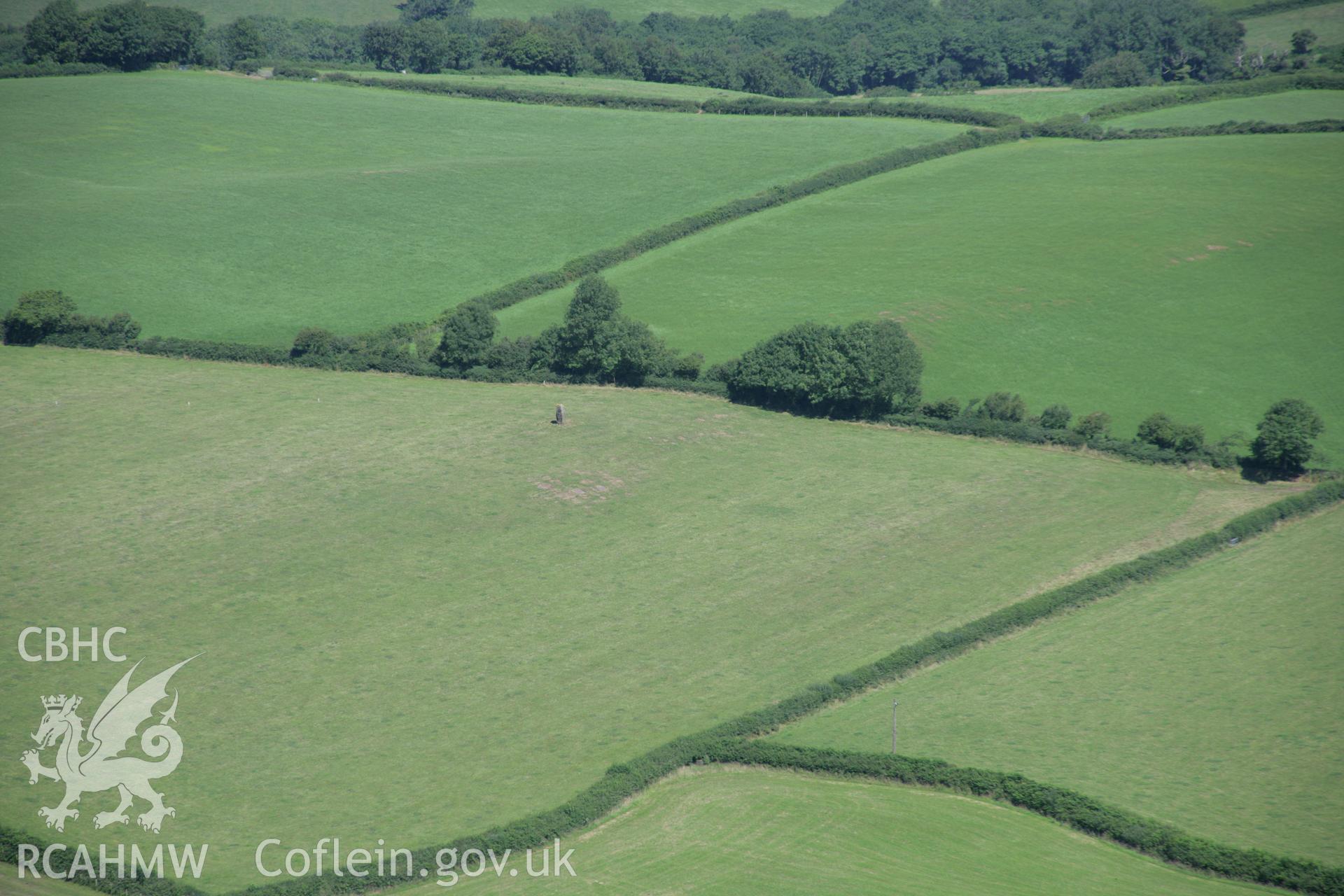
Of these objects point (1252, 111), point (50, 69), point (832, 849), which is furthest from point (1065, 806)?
point (50, 69)

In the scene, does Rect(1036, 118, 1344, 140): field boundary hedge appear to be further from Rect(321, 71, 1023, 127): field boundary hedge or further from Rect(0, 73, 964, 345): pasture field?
Rect(0, 73, 964, 345): pasture field

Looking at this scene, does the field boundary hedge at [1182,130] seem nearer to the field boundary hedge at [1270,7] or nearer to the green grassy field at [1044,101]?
the green grassy field at [1044,101]

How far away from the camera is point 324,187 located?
403 ft

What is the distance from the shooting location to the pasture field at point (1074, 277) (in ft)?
295

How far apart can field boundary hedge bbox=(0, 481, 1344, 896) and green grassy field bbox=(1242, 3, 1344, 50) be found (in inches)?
5087

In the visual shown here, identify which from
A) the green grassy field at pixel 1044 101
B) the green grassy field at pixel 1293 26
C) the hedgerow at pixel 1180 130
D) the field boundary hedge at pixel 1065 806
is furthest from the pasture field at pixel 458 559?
the green grassy field at pixel 1293 26

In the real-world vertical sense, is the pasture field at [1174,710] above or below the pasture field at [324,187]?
below

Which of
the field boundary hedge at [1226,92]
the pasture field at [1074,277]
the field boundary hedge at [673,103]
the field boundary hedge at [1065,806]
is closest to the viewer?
the field boundary hedge at [1065,806]

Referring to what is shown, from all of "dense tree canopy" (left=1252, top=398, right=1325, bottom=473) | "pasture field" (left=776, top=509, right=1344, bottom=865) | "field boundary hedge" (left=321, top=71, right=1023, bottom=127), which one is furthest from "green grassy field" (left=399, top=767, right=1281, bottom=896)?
"field boundary hedge" (left=321, top=71, right=1023, bottom=127)

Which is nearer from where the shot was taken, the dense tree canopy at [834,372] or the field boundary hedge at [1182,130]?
the dense tree canopy at [834,372]

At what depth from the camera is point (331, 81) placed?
158m

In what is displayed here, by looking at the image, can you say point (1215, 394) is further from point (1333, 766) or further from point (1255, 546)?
point (1333, 766)

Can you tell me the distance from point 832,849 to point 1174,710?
1775 cm

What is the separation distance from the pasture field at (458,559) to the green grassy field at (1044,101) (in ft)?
239
